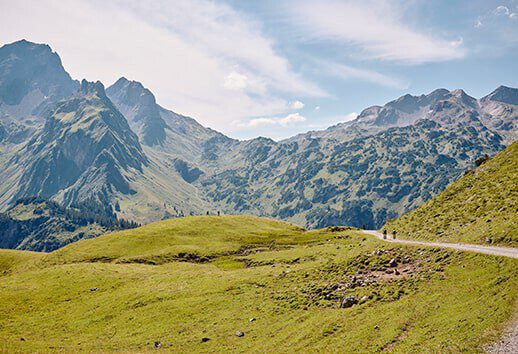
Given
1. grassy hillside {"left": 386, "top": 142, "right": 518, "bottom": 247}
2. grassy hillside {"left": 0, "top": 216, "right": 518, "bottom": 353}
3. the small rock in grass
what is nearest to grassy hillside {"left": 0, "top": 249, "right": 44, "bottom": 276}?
grassy hillside {"left": 0, "top": 216, "right": 518, "bottom": 353}

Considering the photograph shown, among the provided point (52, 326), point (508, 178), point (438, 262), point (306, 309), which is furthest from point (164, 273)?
point (508, 178)

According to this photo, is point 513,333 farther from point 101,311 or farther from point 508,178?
point 101,311

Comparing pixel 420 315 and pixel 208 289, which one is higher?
pixel 420 315

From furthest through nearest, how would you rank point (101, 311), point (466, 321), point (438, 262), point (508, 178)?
point (508, 178), point (101, 311), point (438, 262), point (466, 321)

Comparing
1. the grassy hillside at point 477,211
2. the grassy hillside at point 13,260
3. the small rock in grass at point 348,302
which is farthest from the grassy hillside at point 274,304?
the grassy hillside at point 13,260

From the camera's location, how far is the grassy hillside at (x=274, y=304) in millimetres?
27297

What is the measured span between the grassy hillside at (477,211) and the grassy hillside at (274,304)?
365 inches

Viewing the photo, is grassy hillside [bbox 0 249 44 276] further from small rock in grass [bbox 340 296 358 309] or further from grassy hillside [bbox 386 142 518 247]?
grassy hillside [bbox 386 142 518 247]

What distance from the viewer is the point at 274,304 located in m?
42.3

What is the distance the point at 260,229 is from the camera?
11962cm

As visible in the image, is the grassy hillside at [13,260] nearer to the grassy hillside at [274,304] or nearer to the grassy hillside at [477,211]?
the grassy hillside at [274,304]

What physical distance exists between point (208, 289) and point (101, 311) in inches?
630

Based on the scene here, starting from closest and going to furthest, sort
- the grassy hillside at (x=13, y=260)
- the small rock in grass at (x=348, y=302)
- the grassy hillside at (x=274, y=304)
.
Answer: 1. the grassy hillside at (x=274, y=304)
2. the small rock in grass at (x=348, y=302)
3. the grassy hillside at (x=13, y=260)

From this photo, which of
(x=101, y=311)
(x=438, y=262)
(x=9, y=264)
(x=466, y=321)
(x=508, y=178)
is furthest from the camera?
(x=9, y=264)
